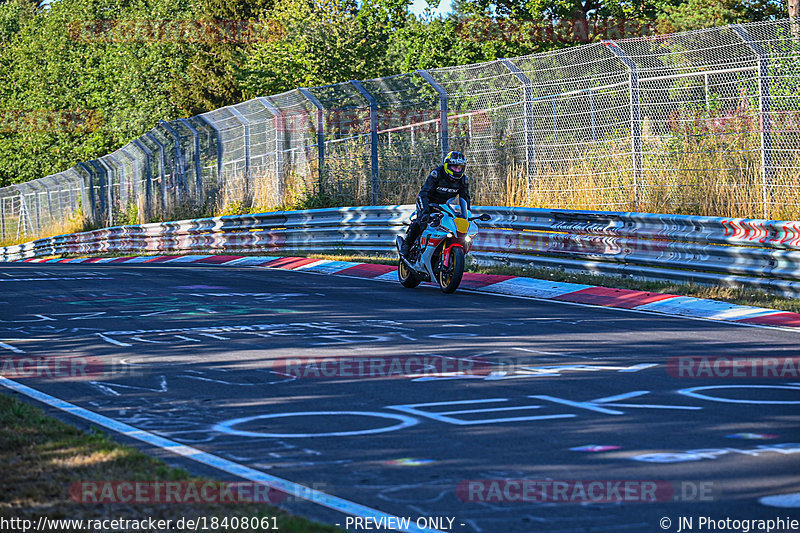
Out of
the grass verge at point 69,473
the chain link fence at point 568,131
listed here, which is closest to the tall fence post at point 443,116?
the chain link fence at point 568,131

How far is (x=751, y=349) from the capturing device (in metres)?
9.20

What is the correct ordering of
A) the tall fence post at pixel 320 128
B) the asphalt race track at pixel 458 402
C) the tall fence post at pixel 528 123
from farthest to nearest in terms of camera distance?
1. the tall fence post at pixel 320 128
2. the tall fence post at pixel 528 123
3. the asphalt race track at pixel 458 402

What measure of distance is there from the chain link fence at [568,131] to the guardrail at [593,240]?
2.82 ft

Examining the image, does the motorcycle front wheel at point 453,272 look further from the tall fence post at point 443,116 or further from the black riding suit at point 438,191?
the tall fence post at point 443,116

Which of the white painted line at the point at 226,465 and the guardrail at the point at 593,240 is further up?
the guardrail at the point at 593,240

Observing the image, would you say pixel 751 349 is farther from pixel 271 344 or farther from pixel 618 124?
pixel 618 124

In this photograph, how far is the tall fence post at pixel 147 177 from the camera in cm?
3114

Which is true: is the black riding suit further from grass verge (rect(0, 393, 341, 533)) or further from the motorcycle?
grass verge (rect(0, 393, 341, 533))

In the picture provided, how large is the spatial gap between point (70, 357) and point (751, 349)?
18.8 feet

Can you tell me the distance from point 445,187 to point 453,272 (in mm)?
1179

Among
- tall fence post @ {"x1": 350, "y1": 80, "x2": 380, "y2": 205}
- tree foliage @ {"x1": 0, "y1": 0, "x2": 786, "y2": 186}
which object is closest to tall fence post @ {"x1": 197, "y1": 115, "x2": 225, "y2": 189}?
tall fence post @ {"x1": 350, "y1": 80, "x2": 380, "y2": 205}

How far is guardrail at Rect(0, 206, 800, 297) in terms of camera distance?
12594 millimetres

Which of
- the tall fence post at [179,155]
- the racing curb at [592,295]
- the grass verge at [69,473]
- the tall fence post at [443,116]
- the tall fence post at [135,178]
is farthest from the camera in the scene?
the tall fence post at [135,178]

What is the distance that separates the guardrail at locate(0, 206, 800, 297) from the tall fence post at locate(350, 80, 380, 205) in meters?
0.68
